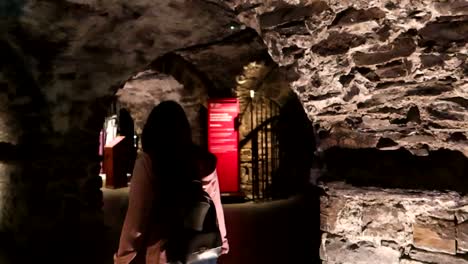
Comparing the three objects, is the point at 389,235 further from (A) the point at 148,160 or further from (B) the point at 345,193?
(A) the point at 148,160

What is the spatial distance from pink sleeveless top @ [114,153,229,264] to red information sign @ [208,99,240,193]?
18.2 ft

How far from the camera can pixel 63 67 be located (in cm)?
503

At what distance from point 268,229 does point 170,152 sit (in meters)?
4.02

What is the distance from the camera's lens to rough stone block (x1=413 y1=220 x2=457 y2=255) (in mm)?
2206

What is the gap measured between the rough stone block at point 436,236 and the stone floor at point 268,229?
2310 mm

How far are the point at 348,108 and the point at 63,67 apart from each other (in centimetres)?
347

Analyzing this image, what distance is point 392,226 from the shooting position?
236 centimetres

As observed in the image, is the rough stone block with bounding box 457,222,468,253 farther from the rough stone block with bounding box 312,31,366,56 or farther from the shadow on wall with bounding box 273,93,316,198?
the shadow on wall with bounding box 273,93,316,198

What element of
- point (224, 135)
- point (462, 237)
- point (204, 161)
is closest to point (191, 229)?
point (204, 161)

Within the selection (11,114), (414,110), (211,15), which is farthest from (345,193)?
(11,114)

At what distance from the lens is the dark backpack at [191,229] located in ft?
7.27

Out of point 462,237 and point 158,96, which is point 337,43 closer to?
point 462,237

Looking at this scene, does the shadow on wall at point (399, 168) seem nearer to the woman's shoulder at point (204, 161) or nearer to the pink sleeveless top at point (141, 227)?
the woman's shoulder at point (204, 161)

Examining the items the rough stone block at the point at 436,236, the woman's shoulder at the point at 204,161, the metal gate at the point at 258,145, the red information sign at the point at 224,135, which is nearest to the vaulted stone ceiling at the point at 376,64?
the rough stone block at the point at 436,236
